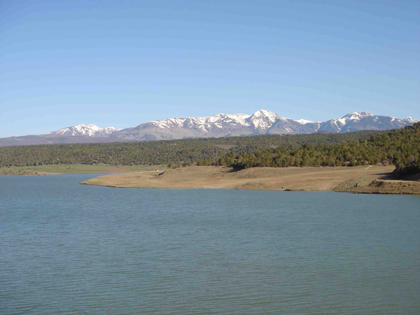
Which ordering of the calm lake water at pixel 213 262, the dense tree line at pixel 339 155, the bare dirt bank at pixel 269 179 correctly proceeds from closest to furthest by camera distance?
the calm lake water at pixel 213 262 < the bare dirt bank at pixel 269 179 < the dense tree line at pixel 339 155

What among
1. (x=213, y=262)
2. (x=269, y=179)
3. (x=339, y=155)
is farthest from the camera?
(x=339, y=155)

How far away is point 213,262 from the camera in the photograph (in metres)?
30.4

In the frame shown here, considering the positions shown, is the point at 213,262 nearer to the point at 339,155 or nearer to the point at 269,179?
the point at 269,179

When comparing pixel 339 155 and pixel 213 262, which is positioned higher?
pixel 339 155

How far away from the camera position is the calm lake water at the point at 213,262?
22.8 meters

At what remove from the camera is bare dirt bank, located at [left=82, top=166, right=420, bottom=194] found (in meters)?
83.2

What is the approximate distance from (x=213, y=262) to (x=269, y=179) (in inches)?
2632

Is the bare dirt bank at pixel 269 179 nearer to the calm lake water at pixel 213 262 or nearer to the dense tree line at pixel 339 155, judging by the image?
the dense tree line at pixel 339 155

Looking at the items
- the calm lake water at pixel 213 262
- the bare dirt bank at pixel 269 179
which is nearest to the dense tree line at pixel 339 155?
the bare dirt bank at pixel 269 179

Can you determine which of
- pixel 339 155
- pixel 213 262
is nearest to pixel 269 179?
pixel 339 155

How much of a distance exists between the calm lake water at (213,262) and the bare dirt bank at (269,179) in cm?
2795

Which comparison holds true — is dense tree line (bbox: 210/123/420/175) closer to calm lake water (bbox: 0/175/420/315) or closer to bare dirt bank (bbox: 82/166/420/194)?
bare dirt bank (bbox: 82/166/420/194)

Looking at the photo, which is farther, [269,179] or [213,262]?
[269,179]

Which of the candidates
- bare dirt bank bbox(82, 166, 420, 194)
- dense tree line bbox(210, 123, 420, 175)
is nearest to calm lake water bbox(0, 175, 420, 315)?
bare dirt bank bbox(82, 166, 420, 194)
